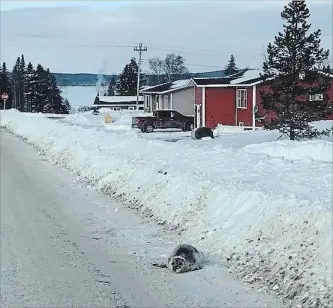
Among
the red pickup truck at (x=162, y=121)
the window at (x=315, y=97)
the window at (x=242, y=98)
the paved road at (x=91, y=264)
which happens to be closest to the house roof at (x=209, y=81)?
the window at (x=242, y=98)

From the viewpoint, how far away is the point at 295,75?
92.7 ft

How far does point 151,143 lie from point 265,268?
1283 cm

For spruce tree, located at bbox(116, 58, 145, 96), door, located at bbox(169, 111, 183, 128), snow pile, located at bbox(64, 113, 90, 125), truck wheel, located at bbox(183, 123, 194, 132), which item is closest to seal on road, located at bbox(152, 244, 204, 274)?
Result: door, located at bbox(169, 111, 183, 128)

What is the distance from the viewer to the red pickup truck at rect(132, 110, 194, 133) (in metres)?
45.8

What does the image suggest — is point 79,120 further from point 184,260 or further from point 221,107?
point 184,260

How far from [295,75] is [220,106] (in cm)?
2033

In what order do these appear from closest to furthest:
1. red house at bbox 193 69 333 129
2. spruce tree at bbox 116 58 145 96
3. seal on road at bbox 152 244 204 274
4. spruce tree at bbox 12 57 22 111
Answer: seal on road at bbox 152 244 204 274
red house at bbox 193 69 333 129
spruce tree at bbox 116 58 145 96
spruce tree at bbox 12 57 22 111

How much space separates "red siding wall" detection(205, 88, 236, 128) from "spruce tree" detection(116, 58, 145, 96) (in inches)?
2459

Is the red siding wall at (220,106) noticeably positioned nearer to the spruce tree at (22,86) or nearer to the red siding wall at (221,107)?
the red siding wall at (221,107)

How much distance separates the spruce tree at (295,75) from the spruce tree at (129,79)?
8269cm

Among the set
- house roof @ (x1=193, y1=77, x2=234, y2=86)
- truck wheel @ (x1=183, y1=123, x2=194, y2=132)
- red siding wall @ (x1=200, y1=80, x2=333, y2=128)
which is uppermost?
house roof @ (x1=193, y1=77, x2=234, y2=86)

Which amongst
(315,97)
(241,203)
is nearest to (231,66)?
(315,97)

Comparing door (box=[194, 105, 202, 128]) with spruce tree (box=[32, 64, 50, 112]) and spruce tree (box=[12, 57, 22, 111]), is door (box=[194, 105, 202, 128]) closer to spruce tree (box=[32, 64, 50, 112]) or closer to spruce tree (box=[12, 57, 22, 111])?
spruce tree (box=[32, 64, 50, 112])

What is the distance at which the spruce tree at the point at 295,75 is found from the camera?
1094 inches
